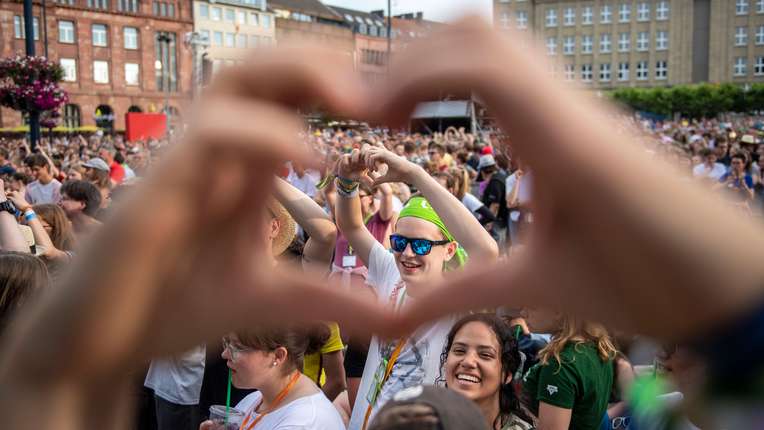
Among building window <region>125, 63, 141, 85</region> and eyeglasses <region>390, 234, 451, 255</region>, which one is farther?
building window <region>125, 63, 141, 85</region>

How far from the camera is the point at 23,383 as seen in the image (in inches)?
26.2

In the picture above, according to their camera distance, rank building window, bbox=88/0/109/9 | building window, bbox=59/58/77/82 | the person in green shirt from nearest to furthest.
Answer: the person in green shirt
building window, bbox=59/58/77/82
building window, bbox=88/0/109/9

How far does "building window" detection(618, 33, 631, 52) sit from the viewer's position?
63.2 m

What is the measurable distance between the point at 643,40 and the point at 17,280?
74460mm

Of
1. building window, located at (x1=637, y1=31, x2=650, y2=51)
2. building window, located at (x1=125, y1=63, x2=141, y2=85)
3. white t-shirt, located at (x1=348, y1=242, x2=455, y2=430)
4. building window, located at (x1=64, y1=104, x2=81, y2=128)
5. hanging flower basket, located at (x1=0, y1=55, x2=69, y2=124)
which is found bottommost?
white t-shirt, located at (x1=348, y1=242, x2=455, y2=430)

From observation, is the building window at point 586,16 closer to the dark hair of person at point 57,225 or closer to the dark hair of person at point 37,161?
the dark hair of person at point 37,161

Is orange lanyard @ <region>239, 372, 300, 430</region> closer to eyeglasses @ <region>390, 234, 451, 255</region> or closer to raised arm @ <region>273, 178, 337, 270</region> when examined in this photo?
raised arm @ <region>273, 178, 337, 270</region>

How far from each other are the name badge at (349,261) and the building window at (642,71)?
75.3 metres

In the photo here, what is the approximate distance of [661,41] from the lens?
7150cm

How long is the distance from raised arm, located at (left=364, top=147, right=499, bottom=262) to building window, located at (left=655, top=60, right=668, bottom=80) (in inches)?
3128

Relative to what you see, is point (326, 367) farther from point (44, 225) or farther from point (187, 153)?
point (187, 153)

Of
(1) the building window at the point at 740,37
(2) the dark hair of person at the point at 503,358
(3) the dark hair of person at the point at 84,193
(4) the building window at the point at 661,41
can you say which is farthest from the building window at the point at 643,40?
(2) the dark hair of person at the point at 503,358

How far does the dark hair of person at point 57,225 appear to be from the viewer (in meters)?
4.83

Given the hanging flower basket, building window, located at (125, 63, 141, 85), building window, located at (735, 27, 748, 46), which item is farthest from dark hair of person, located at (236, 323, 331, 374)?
building window, located at (735, 27, 748, 46)
